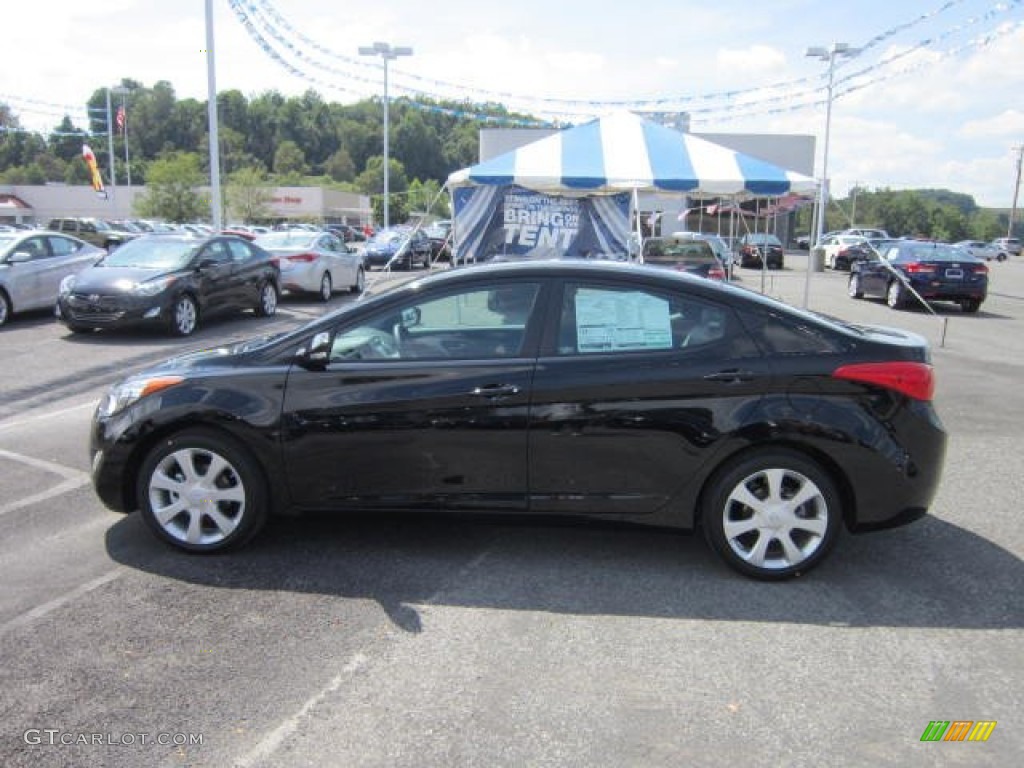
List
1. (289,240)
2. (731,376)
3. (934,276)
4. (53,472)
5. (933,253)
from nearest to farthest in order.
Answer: (731,376) → (53,472) → (289,240) → (934,276) → (933,253)

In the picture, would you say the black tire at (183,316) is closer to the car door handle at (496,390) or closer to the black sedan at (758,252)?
the car door handle at (496,390)

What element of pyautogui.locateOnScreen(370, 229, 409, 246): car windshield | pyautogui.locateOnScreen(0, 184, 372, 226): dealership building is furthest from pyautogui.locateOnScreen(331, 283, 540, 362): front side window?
pyautogui.locateOnScreen(0, 184, 372, 226): dealership building

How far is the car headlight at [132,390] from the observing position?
169 inches

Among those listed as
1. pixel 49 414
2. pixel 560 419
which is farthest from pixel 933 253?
pixel 49 414

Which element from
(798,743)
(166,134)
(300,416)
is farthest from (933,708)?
(166,134)

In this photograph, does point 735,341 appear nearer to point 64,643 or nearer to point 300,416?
point 300,416

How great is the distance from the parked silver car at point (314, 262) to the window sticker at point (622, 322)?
13.5 m

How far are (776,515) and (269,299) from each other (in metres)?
12.3

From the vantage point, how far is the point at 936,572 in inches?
169

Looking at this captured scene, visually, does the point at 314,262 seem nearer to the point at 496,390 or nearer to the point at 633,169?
the point at 633,169

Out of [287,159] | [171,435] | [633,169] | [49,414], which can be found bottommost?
[49,414]

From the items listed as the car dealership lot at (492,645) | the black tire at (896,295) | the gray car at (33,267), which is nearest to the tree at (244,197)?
the gray car at (33,267)

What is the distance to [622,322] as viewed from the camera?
4.20 meters

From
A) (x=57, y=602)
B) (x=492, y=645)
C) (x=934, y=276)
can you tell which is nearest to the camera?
(x=492, y=645)
